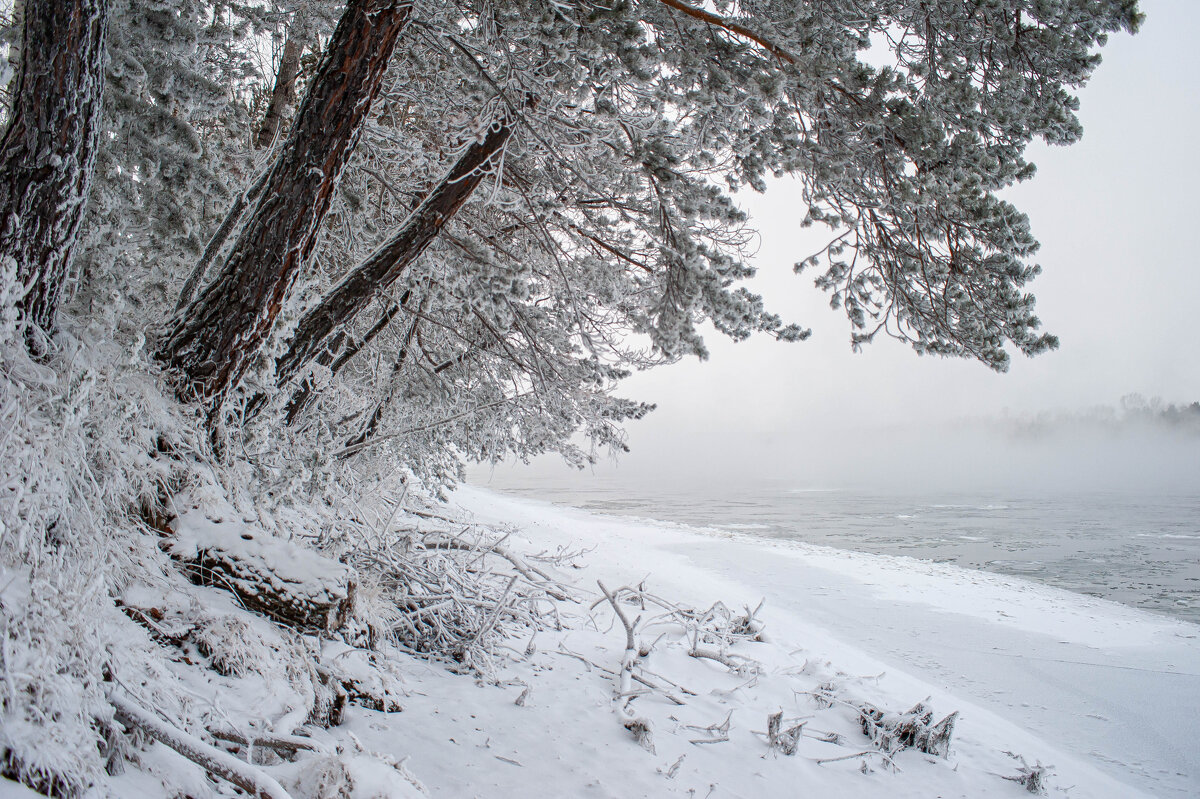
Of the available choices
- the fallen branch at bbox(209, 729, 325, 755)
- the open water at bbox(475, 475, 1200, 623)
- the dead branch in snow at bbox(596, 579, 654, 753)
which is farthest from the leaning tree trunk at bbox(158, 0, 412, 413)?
the open water at bbox(475, 475, 1200, 623)

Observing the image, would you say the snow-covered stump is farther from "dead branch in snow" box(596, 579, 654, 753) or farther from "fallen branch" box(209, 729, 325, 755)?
"dead branch in snow" box(596, 579, 654, 753)

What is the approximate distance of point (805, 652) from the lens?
595 cm

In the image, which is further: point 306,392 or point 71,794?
point 306,392

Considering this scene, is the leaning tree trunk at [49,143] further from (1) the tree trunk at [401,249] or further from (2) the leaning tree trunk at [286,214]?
(1) the tree trunk at [401,249]

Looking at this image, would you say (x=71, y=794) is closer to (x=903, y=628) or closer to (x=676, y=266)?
(x=676, y=266)

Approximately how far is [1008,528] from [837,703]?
17.9m

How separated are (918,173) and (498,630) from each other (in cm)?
414

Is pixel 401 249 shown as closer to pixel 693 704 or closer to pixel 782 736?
pixel 693 704

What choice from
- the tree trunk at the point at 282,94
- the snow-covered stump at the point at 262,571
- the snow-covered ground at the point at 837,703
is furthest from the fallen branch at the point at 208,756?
the tree trunk at the point at 282,94

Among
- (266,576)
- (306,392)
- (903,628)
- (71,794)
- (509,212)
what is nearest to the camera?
(71,794)

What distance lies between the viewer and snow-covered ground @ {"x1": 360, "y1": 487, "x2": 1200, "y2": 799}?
3098mm

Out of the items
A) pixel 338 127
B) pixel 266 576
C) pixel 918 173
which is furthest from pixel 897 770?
pixel 338 127

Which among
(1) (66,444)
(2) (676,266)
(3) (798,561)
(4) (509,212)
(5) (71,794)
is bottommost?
(3) (798,561)

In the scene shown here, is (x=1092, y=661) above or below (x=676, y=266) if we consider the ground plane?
below
